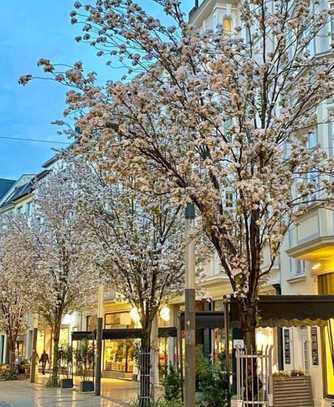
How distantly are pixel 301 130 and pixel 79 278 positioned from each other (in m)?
19.3

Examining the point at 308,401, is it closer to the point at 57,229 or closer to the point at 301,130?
the point at 301,130

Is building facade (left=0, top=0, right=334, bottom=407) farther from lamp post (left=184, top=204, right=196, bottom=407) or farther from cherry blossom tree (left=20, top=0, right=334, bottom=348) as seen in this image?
lamp post (left=184, top=204, right=196, bottom=407)

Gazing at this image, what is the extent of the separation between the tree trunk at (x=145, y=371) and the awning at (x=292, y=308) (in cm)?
454

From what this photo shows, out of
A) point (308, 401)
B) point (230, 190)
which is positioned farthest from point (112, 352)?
point (230, 190)

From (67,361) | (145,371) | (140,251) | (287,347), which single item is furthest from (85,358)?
(140,251)

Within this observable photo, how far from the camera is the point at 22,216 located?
35.2 meters

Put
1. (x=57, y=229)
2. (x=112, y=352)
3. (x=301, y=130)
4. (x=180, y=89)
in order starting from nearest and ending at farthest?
(x=180, y=89) → (x=301, y=130) → (x=57, y=229) → (x=112, y=352)

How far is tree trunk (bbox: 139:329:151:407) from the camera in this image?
15.7m

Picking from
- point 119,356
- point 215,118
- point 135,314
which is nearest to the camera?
point 215,118

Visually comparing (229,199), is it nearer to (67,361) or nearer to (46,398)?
(46,398)

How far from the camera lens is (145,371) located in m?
16.1

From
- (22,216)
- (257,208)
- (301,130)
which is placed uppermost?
(22,216)

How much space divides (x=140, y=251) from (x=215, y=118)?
286 inches

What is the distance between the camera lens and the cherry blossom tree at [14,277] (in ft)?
94.1
